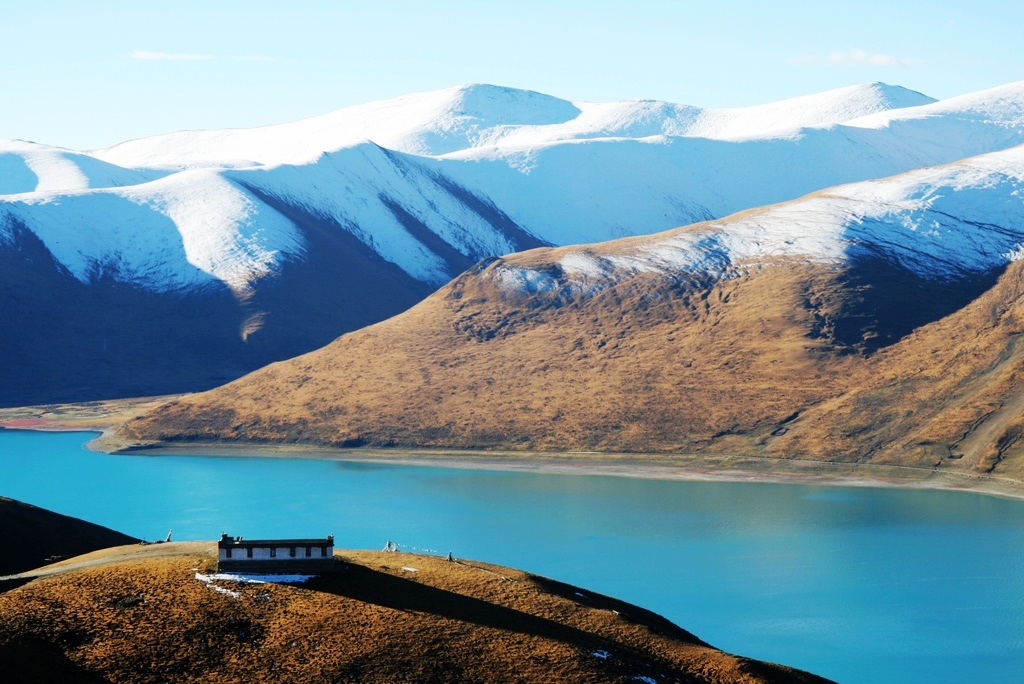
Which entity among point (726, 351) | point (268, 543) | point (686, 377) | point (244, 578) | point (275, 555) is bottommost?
point (686, 377)

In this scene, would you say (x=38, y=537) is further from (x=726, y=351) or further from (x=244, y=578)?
(x=726, y=351)

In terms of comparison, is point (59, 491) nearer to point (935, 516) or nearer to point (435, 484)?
point (435, 484)

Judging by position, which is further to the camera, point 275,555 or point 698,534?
point 698,534

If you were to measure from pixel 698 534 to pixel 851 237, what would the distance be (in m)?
77.7

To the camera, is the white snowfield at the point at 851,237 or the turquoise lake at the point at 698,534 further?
the white snowfield at the point at 851,237

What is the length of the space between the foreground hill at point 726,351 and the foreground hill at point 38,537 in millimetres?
72362

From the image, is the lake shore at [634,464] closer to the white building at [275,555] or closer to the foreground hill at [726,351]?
the foreground hill at [726,351]

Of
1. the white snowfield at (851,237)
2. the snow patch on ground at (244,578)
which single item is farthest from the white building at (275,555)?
the white snowfield at (851,237)

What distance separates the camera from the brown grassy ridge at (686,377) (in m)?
122

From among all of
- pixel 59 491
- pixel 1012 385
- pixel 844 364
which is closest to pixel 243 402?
pixel 59 491

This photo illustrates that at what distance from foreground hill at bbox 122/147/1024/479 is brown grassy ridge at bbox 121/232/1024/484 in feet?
0.87

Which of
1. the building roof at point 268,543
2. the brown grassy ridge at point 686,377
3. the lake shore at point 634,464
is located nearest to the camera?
the building roof at point 268,543

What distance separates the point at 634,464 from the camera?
12131cm

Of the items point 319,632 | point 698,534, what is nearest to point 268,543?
point 319,632
